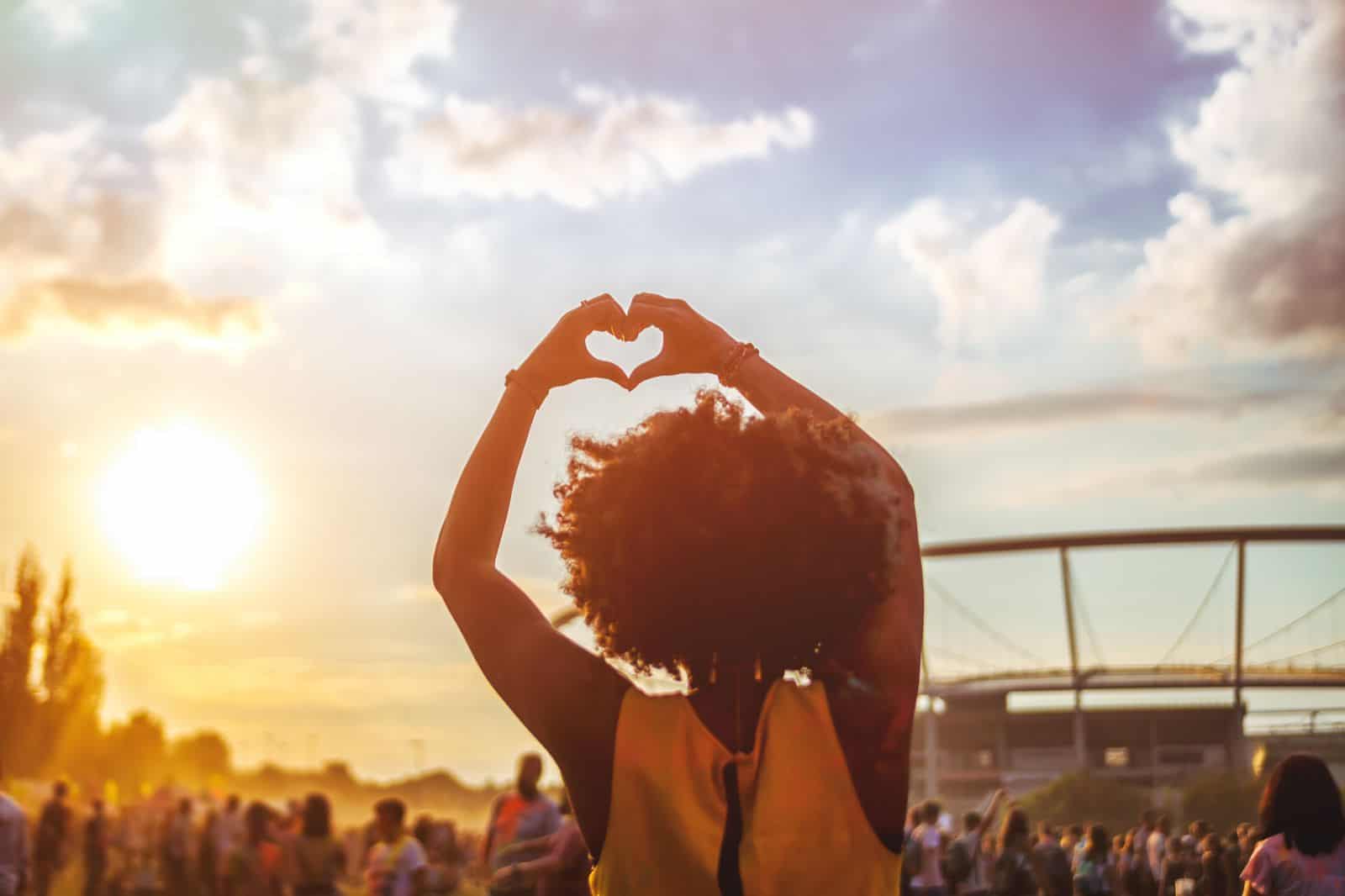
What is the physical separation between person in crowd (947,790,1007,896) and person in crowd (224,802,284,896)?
5.93 metres

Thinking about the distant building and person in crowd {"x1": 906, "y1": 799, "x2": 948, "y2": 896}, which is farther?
the distant building

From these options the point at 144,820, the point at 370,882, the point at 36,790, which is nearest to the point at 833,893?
the point at 370,882

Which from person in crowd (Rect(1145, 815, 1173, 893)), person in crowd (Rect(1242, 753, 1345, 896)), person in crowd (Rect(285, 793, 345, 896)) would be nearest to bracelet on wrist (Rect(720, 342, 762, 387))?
person in crowd (Rect(1242, 753, 1345, 896))

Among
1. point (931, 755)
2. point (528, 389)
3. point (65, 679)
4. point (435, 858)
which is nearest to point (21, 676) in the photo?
point (65, 679)

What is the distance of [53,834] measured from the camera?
16.8 m

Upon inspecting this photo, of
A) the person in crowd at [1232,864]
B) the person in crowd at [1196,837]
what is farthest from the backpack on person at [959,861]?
the person in crowd at [1196,837]

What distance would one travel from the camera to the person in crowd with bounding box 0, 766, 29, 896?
26.7 ft

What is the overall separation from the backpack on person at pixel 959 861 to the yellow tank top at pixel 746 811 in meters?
11.1

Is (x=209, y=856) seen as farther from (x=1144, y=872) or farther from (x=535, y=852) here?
(x=1144, y=872)

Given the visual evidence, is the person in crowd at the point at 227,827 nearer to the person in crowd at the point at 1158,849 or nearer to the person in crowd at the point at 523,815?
the person in crowd at the point at 523,815

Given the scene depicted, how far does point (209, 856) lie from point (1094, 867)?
11.4 m

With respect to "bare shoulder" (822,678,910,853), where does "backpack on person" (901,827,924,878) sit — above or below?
below

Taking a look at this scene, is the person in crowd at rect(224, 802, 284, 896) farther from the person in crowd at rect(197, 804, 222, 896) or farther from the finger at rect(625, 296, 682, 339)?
the finger at rect(625, 296, 682, 339)

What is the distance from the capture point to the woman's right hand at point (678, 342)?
2.06 metres
